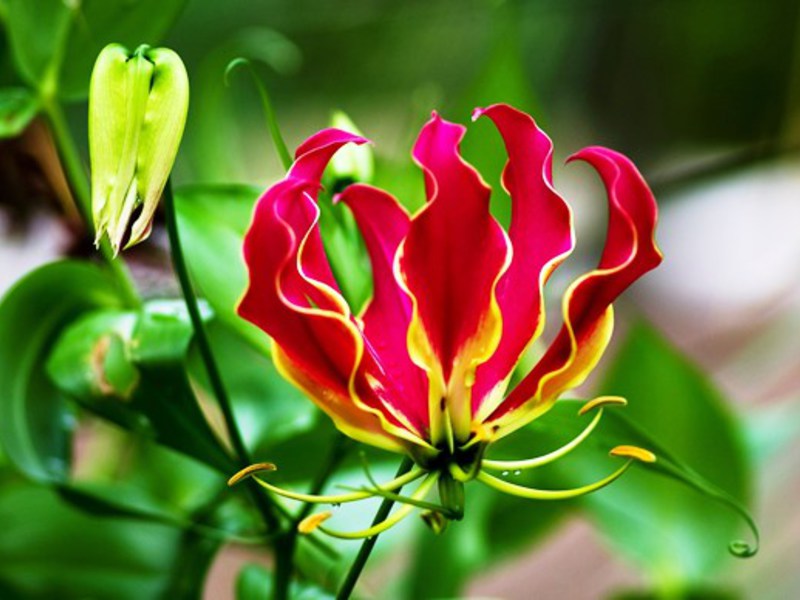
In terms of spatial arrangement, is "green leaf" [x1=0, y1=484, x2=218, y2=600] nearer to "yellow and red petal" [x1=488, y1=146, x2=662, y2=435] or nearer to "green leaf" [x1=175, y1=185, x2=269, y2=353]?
"green leaf" [x1=175, y1=185, x2=269, y2=353]

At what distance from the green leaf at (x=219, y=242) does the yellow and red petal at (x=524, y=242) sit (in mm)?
196

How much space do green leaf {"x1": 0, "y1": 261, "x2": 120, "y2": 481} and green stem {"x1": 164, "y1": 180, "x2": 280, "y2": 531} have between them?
0.49ft

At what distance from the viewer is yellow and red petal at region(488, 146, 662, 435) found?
431mm

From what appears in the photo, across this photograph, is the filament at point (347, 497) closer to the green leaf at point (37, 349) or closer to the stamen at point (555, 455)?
the stamen at point (555, 455)

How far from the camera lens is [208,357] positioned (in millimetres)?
547

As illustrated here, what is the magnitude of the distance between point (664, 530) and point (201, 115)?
1.76ft

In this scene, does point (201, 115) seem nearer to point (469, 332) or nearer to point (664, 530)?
point (664, 530)

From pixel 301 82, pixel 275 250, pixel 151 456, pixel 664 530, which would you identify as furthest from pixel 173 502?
pixel 301 82

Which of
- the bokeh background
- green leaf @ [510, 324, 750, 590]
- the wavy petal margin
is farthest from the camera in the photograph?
the bokeh background

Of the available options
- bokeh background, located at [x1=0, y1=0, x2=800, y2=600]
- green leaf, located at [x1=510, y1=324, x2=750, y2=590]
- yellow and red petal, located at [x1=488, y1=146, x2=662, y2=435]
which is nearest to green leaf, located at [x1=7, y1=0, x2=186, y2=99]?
yellow and red petal, located at [x1=488, y1=146, x2=662, y2=435]

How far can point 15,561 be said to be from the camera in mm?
806

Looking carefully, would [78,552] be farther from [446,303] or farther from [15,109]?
[446,303]

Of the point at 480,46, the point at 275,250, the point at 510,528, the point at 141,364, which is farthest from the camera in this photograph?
the point at 480,46

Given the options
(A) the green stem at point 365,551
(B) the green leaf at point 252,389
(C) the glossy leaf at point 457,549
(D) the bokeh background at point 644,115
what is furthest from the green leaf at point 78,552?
(D) the bokeh background at point 644,115
